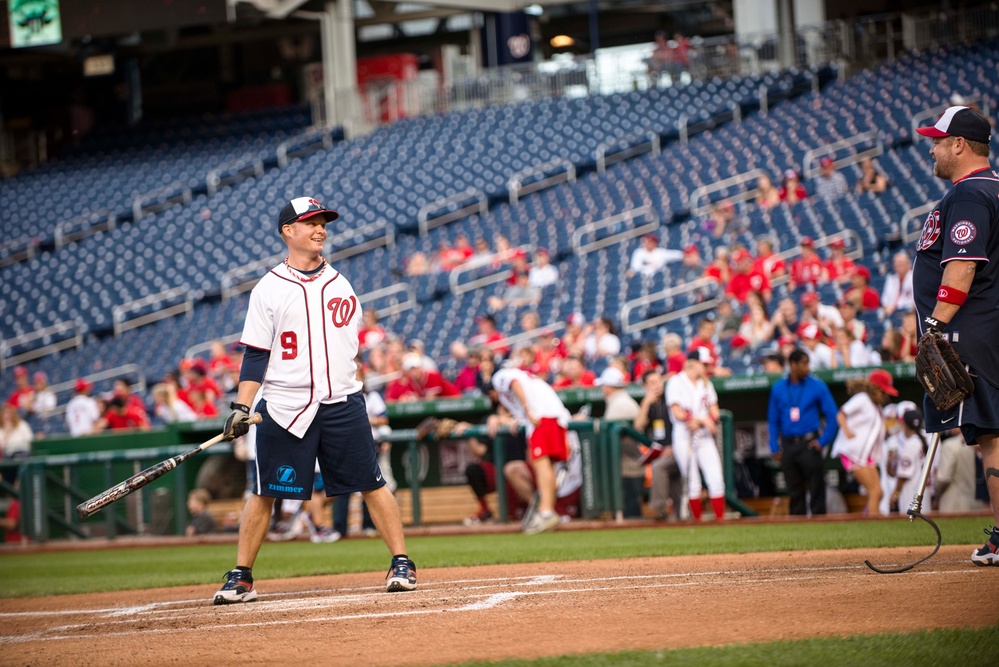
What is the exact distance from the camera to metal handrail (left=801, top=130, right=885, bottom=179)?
19.6 m

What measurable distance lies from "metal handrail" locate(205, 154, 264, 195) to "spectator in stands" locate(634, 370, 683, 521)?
58.6 ft

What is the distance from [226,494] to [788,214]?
9.28 meters

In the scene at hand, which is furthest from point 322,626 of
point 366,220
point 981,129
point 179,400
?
point 366,220

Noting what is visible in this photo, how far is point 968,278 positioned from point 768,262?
10.5 metres

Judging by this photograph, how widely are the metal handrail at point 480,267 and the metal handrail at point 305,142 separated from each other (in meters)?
9.49

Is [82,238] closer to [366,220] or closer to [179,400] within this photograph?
[366,220]

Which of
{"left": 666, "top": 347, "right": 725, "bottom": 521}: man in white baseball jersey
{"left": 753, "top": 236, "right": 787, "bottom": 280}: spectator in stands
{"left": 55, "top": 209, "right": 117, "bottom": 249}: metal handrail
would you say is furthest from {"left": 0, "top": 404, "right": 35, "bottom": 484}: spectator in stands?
{"left": 55, "top": 209, "right": 117, "bottom": 249}: metal handrail

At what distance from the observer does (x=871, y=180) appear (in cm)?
1808

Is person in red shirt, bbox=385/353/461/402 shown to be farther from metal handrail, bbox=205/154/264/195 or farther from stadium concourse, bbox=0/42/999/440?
metal handrail, bbox=205/154/264/195

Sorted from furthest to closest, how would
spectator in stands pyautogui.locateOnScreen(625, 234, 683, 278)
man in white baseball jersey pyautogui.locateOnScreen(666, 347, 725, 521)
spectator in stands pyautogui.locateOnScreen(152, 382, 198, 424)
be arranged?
spectator in stands pyautogui.locateOnScreen(625, 234, 683, 278) → spectator in stands pyautogui.locateOnScreen(152, 382, 198, 424) → man in white baseball jersey pyautogui.locateOnScreen(666, 347, 725, 521)

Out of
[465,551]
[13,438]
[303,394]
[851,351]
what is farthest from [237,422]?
[13,438]

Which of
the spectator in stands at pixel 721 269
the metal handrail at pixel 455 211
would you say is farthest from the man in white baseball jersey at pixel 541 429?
the metal handrail at pixel 455 211

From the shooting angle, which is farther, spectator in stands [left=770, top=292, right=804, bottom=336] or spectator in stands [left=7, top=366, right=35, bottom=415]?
spectator in stands [left=7, top=366, right=35, bottom=415]

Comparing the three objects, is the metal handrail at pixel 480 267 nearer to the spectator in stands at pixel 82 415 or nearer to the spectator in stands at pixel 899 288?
the spectator in stands at pixel 82 415
